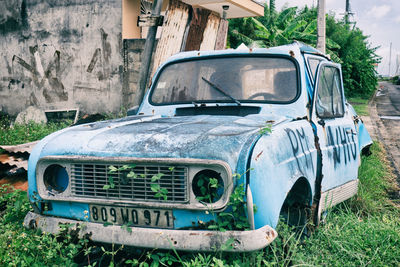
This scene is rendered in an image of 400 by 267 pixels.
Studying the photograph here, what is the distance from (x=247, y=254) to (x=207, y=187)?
0.48 meters

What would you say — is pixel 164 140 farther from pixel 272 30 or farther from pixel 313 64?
pixel 272 30

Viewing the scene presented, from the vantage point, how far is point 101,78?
31.7 feet

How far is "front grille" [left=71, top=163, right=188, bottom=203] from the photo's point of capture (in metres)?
2.50

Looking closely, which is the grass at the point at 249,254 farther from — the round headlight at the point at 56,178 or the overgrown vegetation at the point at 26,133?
the overgrown vegetation at the point at 26,133

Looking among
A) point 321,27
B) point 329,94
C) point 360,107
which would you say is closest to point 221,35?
point 321,27

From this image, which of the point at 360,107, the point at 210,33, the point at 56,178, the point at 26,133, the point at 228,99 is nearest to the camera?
the point at 56,178

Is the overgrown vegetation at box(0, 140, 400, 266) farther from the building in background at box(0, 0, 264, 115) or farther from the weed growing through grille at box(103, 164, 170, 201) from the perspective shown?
the building in background at box(0, 0, 264, 115)

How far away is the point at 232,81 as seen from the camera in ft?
12.7

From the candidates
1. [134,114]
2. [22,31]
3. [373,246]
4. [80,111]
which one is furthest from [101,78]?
[373,246]

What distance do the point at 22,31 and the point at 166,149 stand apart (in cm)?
943

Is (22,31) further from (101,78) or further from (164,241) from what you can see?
(164,241)

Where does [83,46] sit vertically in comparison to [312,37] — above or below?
below

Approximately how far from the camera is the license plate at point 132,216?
256cm

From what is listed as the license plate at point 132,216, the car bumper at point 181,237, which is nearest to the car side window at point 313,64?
Result: the car bumper at point 181,237
